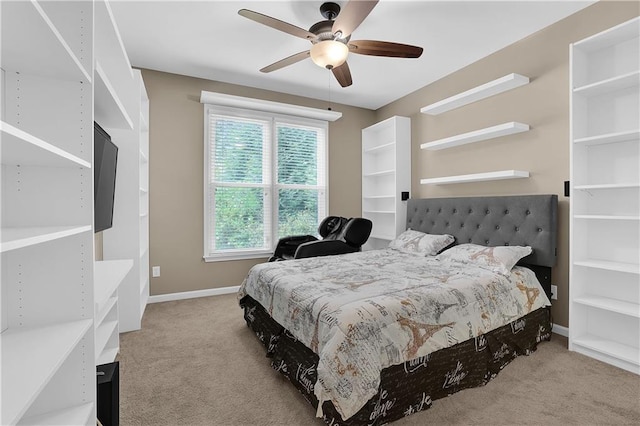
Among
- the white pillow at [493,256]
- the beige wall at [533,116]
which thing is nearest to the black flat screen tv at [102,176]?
the white pillow at [493,256]

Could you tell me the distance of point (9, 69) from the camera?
1.16 metres

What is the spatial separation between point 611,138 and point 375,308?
211 cm

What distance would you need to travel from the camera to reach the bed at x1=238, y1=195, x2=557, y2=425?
157 centimetres

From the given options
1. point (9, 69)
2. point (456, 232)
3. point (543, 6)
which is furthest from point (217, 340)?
point (543, 6)

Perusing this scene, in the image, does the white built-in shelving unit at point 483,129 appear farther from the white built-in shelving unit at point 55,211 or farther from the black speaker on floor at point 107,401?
the black speaker on floor at point 107,401

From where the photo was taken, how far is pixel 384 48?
8.09ft

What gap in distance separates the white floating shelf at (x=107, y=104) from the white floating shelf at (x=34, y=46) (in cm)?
36

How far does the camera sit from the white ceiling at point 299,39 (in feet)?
8.45

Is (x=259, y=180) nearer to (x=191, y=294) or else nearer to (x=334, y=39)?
(x=191, y=294)

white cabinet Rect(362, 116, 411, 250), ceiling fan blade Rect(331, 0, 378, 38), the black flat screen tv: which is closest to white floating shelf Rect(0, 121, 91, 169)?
the black flat screen tv

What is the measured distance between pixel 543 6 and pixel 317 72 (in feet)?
Answer: 7.13

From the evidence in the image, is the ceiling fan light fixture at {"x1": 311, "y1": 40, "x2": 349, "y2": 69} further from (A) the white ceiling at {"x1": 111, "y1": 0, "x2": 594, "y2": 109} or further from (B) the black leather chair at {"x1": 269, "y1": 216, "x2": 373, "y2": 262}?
(B) the black leather chair at {"x1": 269, "y1": 216, "x2": 373, "y2": 262}

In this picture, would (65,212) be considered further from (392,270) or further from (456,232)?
(456,232)

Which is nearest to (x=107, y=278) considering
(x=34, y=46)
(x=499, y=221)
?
(x=34, y=46)
